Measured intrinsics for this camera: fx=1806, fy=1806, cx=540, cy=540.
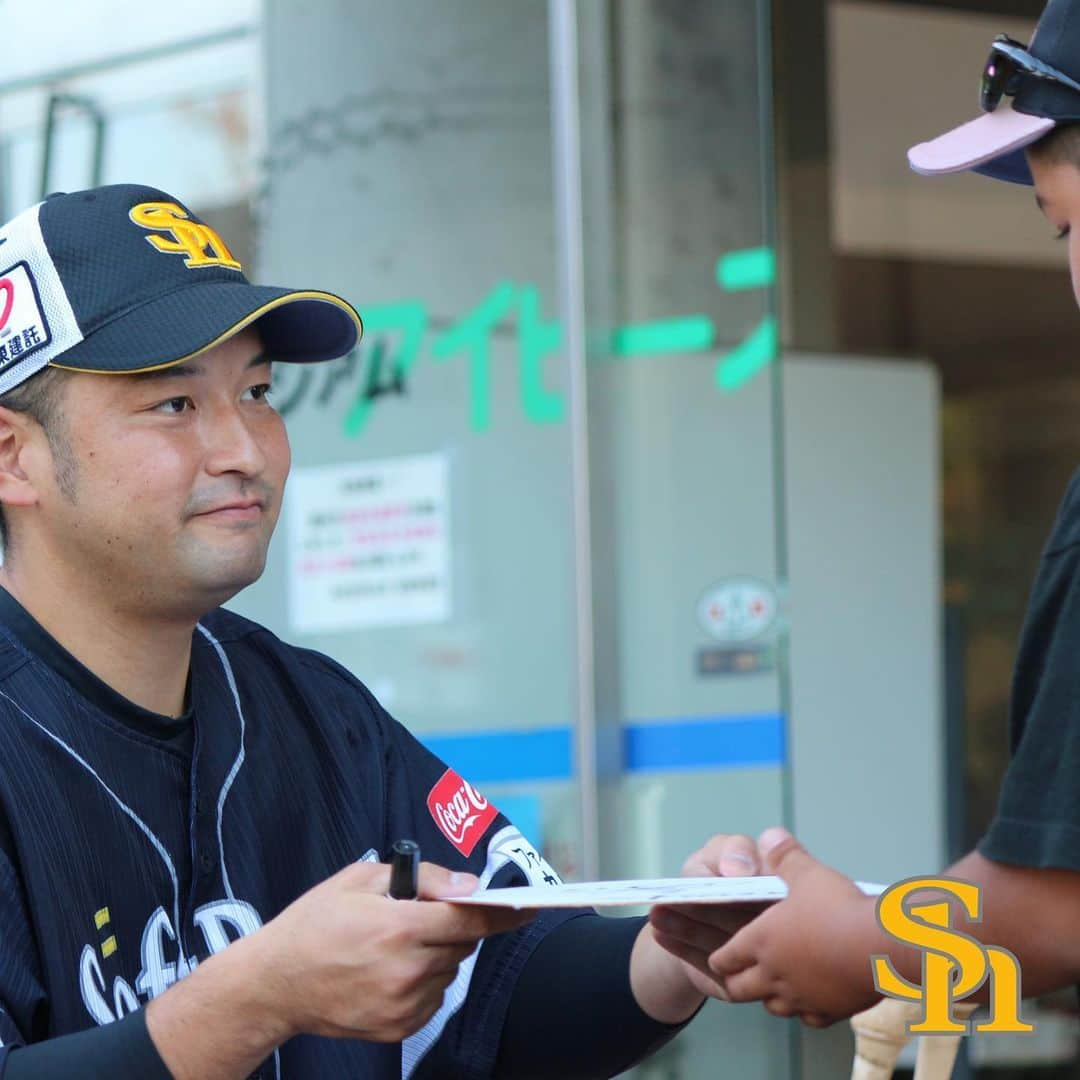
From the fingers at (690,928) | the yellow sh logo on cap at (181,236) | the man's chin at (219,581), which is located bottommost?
the fingers at (690,928)

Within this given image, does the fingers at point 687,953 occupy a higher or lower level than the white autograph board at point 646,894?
lower

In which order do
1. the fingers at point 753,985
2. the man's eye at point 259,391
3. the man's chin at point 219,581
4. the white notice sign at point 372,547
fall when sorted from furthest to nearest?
the white notice sign at point 372,547
the man's eye at point 259,391
the man's chin at point 219,581
the fingers at point 753,985

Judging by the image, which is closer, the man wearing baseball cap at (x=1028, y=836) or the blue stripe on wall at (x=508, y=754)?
the man wearing baseball cap at (x=1028, y=836)

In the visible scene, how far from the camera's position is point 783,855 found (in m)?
1.76

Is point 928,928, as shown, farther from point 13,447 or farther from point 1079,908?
point 13,447

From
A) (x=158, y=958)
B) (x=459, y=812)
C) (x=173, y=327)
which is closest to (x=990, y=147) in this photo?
(x=173, y=327)

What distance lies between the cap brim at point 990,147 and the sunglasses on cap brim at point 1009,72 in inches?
0.6

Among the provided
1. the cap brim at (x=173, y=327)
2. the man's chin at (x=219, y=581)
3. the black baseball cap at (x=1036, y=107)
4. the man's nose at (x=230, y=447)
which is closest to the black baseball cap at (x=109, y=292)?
the cap brim at (x=173, y=327)

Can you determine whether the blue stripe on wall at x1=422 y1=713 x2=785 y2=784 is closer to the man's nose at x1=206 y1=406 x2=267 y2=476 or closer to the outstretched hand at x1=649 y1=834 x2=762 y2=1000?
the outstretched hand at x1=649 y1=834 x2=762 y2=1000

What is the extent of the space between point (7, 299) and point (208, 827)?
56 cm

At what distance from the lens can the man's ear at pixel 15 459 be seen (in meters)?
1.86

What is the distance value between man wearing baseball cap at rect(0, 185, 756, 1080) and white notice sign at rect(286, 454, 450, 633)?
2.57 meters

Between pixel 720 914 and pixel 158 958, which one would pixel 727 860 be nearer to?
pixel 720 914

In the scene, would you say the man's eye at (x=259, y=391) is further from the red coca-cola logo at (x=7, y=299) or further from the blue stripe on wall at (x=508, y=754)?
the blue stripe on wall at (x=508, y=754)
